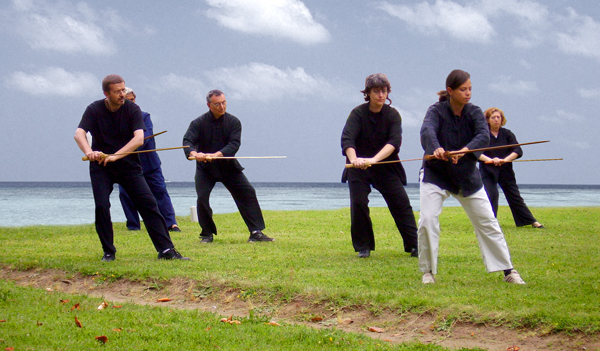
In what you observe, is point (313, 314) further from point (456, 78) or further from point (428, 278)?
point (456, 78)

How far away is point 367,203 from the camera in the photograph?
688cm

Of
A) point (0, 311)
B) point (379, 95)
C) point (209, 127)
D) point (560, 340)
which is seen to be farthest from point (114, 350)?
point (209, 127)

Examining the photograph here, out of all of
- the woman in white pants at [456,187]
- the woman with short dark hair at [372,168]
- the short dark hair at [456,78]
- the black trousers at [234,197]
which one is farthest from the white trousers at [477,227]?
the black trousers at [234,197]

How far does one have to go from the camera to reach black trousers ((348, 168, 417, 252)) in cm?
677

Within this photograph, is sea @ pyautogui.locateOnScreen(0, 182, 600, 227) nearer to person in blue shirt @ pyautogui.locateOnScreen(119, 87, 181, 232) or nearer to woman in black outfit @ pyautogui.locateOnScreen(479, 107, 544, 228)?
person in blue shirt @ pyautogui.locateOnScreen(119, 87, 181, 232)

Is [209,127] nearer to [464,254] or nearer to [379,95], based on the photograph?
[379,95]

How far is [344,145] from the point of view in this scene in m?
6.63

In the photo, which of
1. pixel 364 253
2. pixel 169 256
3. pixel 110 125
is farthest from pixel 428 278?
pixel 110 125

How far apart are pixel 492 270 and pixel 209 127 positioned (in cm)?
498

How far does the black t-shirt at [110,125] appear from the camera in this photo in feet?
21.6

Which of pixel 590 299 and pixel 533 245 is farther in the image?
pixel 533 245

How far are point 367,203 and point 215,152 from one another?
9.53 ft

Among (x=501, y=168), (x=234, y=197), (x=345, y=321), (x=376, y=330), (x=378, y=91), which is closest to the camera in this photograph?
(x=376, y=330)

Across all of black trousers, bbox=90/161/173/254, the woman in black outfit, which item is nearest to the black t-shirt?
black trousers, bbox=90/161/173/254
